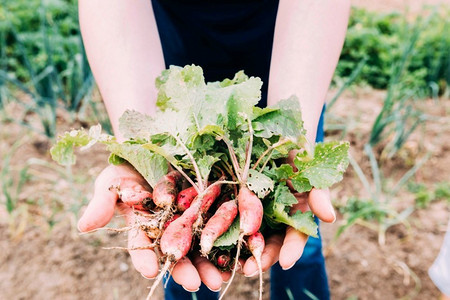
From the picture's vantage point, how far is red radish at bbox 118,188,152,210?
3.30ft

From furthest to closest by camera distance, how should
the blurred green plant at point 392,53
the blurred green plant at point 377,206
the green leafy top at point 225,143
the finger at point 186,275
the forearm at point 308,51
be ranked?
the blurred green plant at point 392,53, the blurred green plant at point 377,206, the forearm at point 308,51, the green leafy top at point 225,143, the finger at point 186,275

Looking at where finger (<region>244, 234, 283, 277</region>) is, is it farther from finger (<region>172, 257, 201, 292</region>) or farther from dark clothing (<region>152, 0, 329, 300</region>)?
dark clothing (<region>152, 0, 329, 300</region>)

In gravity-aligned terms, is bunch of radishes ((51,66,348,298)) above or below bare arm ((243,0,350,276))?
below

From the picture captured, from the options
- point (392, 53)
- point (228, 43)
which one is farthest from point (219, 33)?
point (392, 53)

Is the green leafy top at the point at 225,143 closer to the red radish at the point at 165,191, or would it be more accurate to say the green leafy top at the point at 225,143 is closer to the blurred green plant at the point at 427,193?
the red radish at the point at 165,191

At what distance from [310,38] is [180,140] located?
0.44 meters

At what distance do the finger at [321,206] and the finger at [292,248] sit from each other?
0.06 metres

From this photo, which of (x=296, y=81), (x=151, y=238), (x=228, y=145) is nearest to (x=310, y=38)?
(x=296, y=81)

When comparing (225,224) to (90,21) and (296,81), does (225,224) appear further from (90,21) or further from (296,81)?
(90,21)

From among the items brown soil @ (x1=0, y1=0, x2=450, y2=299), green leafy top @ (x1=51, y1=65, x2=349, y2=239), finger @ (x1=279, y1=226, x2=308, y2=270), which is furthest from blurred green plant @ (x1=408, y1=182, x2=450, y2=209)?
finger @ (x1=279, y1=226, x2=308, y2=270)

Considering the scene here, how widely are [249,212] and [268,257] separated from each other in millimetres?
110

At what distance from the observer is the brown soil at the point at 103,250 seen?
1.75m

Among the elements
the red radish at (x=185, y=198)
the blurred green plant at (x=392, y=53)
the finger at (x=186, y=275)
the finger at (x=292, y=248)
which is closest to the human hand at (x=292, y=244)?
the finger at (x=292, y=248)

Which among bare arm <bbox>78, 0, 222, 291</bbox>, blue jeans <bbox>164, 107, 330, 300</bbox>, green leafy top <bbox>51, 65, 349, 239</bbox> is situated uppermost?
bare arm <bbox>78, 0, 222, 291</bbox>
